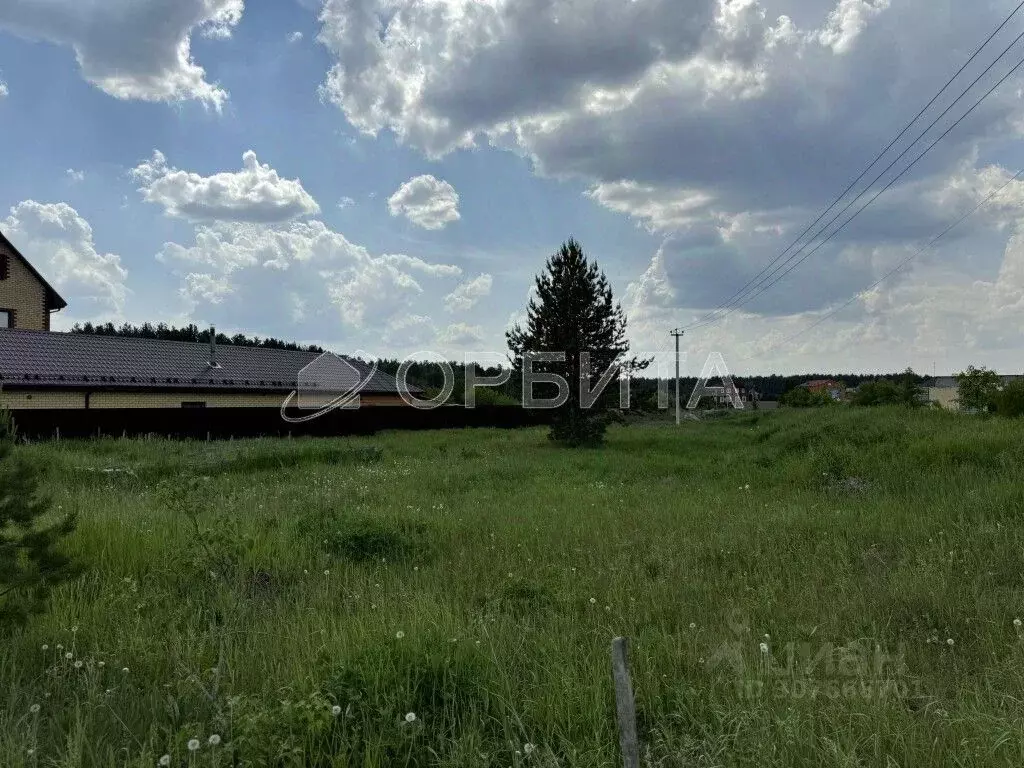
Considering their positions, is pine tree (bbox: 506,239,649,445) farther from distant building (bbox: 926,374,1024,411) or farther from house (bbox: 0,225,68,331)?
distant building (bbox: 926,374,1024,411)

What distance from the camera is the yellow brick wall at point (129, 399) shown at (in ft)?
72.7

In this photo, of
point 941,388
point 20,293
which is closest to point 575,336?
point 20,293

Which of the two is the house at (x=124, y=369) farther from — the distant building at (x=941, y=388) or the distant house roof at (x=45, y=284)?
the distant building at (x=941, y=388)

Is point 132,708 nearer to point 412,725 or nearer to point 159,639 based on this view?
point 159,639

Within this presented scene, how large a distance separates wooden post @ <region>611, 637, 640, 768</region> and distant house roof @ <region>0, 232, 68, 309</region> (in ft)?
121

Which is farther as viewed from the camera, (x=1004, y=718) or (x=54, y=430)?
(x=54, y=430)

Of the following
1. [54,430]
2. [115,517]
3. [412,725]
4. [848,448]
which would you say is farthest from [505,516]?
[54,430]

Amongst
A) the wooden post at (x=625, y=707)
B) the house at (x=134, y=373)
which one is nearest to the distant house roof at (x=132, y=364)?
the house at (x=134, y=373)

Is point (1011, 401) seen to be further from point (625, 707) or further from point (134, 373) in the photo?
point (134, 373)

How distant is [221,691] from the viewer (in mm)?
3084

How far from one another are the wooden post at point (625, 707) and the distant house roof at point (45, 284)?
37004 millimetres

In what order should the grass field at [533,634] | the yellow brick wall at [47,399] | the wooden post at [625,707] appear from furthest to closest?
the yellow brick wall at [47,399] → the grass field at [533,634] → the wooden post at [625,707]

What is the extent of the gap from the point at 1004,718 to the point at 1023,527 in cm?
432

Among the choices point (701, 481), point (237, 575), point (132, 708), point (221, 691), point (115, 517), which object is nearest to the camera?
point (132, 708)
